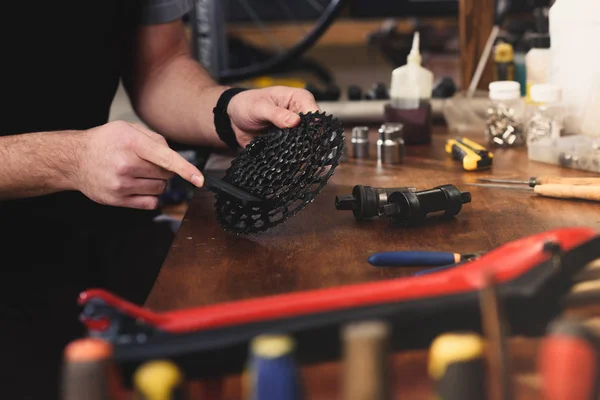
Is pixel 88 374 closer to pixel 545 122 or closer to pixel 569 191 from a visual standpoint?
pixel 569 191

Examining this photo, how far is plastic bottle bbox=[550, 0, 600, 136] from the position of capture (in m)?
1.44

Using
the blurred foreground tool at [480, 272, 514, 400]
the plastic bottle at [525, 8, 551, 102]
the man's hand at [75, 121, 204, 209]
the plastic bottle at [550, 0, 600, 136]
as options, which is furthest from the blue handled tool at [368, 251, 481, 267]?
the plastic bottle at [525, 8, 551, 102]

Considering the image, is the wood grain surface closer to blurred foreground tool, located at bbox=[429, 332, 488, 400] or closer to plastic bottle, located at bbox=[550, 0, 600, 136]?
plastic bottle, located at bbox=[550, 0, 600, 136]

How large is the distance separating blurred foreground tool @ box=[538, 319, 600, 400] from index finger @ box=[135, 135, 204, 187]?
64 centimetres

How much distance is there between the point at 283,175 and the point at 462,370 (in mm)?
614

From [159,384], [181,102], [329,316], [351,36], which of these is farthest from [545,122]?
[351,36]

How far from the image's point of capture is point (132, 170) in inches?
44.4

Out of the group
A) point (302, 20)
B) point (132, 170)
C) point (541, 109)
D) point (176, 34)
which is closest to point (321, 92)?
point (176, 34)

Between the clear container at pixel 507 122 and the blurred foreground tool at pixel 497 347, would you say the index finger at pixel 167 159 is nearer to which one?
the blurred foreground tool at pixel 497 347

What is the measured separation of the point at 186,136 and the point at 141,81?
23 centimetres

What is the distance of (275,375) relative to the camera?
1.68 ft

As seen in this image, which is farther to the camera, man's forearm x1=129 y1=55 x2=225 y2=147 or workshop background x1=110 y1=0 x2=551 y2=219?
workshop background x1=110 y1=0 x2=551 y2=219

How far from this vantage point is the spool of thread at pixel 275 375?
51 cm

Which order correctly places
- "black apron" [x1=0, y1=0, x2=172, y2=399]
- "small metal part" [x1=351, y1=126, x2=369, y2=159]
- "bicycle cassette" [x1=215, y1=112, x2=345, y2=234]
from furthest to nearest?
"small metal part" [x1=351, y1=126, x2=369, y2=159], "black apron" [x1=0, y1=0, x2=172, y2=399], "bicycle cassette" [x1=215, y1=112, x2=345, y2=234]
